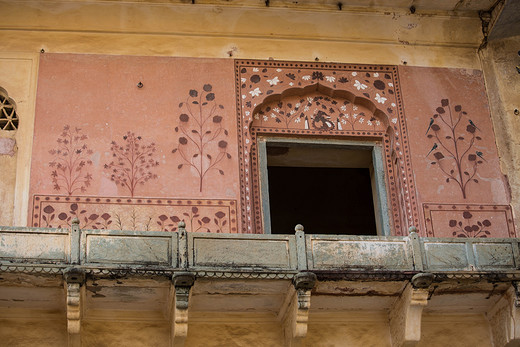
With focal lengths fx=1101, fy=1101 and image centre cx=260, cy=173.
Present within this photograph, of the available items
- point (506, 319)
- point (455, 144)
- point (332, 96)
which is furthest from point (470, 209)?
point (332, 96)

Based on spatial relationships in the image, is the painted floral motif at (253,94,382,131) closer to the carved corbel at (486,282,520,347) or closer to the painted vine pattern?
the painted vine pattern

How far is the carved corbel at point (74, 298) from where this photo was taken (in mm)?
9109

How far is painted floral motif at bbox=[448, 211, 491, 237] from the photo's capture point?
35.1 feet

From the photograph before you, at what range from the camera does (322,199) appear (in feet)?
50.0

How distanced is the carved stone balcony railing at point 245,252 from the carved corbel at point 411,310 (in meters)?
0.12

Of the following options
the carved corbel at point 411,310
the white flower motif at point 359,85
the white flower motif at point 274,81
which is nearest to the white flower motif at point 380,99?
the white flower motif at point 359,85

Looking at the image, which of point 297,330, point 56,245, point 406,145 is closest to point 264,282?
point 297,330

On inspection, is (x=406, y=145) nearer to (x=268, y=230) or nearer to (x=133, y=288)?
(x=268, y=230)

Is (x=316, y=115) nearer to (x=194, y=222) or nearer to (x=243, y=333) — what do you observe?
(x=194, y=222)

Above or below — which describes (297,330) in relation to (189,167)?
below

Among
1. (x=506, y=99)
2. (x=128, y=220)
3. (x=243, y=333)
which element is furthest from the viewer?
(x=506, y=99)

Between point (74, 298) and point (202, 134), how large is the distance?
2.43 meters

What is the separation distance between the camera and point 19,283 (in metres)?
9.26

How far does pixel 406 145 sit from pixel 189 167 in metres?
2.23
